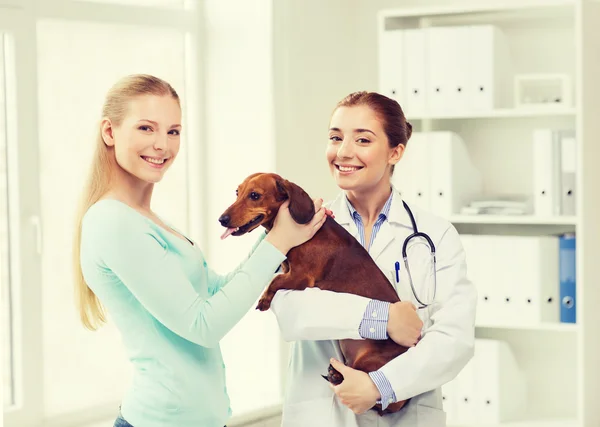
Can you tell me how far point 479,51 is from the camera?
3191 millimetres

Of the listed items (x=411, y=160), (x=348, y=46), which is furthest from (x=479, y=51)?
(x=348, y=46)

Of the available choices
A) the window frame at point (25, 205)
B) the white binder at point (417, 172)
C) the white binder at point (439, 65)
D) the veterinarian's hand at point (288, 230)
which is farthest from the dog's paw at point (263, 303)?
the white binder at point (439, 65)

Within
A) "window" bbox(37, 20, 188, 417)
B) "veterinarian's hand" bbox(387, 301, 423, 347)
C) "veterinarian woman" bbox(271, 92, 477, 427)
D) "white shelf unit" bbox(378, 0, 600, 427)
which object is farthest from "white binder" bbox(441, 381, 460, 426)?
"veterinarian's hand" bbox(387, 301, 423, 347)

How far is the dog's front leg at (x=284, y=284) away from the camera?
1711 mm

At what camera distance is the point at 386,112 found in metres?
1.77

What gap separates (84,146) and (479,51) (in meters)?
1.52

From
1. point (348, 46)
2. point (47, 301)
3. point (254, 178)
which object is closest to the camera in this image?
point (254, 178)

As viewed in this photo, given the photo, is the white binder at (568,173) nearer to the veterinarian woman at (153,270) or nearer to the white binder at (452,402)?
the white binder at (452,402)

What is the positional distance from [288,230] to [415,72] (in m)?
1.77

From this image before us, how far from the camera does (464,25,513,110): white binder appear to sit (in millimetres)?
3178

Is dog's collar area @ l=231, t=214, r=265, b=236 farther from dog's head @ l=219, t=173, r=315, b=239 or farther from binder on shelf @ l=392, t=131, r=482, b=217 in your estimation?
binder on shelf @ l=392, t=131, r=482, b=217

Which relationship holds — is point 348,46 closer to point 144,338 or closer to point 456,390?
point 456,390

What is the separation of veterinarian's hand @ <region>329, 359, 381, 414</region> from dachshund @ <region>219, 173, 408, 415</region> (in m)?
0.04

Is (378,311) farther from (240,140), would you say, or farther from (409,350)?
(240,140)
